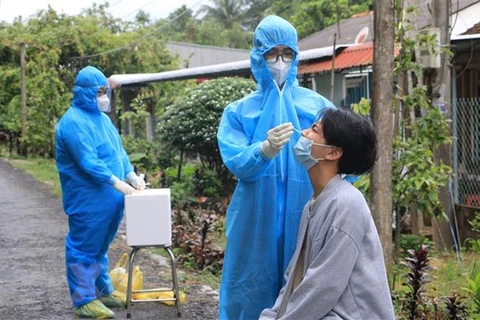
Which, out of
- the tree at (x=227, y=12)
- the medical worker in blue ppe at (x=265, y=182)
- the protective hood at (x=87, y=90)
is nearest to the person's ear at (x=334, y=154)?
the medical worker in blue ppe at (x=265, y=182)

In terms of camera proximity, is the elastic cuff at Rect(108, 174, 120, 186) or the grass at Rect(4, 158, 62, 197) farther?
the grass at Rect(4, 158, 62, 197)

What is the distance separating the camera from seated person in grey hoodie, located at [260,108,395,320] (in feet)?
9.78

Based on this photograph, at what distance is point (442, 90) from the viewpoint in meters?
8.97

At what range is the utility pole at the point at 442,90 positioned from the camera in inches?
351

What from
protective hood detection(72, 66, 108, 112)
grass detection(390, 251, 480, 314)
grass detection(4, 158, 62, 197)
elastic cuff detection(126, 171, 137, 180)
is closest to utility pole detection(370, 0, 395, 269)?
grass detection(390, 251, 480, 314)

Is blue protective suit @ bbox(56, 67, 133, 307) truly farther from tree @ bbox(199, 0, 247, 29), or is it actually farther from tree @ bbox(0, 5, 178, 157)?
tree @ bbox(199, 0, 247, 29)

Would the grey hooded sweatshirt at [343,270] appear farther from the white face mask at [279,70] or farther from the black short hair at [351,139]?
the white face mask at [279,70]

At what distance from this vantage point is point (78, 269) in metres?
6.22

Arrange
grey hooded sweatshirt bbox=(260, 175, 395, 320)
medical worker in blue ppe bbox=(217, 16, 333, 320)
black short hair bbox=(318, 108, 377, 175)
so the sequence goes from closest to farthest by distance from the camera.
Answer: grey hooded sweatshirt bbox=(260, 175, 395, 320), black short hair bbox=(318, 108, 377, 175), medical worker in blue ppe bbox=(217, 16, 333, 320)

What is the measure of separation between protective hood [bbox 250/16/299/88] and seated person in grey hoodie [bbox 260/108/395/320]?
0.93 meters

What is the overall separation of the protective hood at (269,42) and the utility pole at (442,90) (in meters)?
4.77

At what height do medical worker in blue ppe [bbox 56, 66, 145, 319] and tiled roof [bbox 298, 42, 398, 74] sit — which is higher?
tiled roof [bbox 298, 42, 398, 74]

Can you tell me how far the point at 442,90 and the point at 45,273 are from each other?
462cm

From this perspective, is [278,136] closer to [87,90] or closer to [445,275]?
[87,90]
